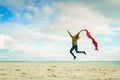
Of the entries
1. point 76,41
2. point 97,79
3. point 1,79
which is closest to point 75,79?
point 97,79

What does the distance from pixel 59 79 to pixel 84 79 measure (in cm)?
106

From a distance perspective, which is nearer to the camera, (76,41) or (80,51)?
(76,41)

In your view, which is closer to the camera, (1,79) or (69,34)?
(1,79)

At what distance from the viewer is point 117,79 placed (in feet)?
31.3

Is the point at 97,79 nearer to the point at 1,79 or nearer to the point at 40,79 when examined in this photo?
the point at 40,79

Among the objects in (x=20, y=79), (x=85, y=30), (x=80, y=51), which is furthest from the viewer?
(x=80, y=51)

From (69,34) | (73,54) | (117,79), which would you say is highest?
(69,34)

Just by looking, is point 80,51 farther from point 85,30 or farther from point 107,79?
point 107,79

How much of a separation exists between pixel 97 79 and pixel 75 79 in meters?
0.97

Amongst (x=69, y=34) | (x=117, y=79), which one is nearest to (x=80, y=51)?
(x=69, y=34)

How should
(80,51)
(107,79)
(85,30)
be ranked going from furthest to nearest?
(80,51) → (85,30) → (107,79)

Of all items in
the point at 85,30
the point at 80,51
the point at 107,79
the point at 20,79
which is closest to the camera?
the point at 20,79

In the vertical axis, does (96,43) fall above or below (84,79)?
above

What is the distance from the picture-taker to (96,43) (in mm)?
15570
